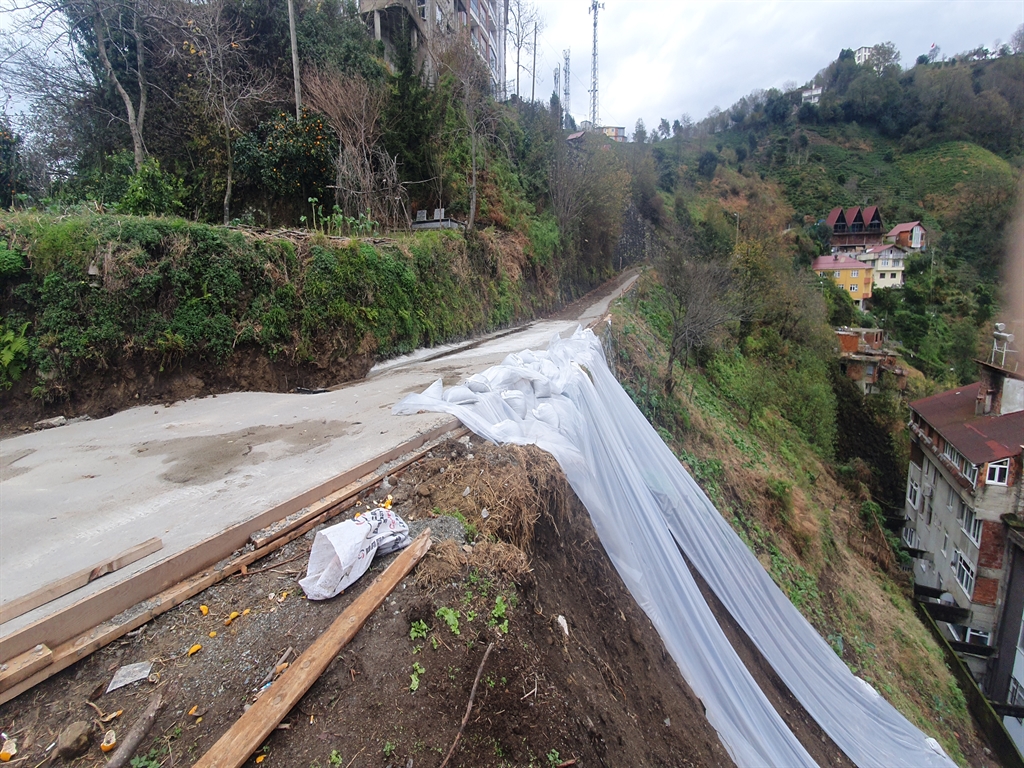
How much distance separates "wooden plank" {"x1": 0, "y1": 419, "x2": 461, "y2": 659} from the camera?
90.9 inches

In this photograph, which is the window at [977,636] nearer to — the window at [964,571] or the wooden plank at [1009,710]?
the window at [964,571]

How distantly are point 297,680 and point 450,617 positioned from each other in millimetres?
780

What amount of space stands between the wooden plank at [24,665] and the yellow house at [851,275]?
136ft

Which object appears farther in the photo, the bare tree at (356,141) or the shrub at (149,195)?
the bare tree at (356,141)

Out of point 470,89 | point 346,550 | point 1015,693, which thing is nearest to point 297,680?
point 346,550

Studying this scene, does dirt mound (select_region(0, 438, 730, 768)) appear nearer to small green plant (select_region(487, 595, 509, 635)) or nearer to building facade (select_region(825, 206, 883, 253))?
small green plant (select_region(487, 595, 509, 635))

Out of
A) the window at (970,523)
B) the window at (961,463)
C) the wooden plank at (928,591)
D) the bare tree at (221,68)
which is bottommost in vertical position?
the wooden plank at (928,591)

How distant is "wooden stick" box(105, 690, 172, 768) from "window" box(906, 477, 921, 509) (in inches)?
970

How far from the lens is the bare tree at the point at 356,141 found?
38.9 feet

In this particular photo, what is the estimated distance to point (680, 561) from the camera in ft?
15.9

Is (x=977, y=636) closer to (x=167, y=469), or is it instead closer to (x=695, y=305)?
(x=695, y=305)

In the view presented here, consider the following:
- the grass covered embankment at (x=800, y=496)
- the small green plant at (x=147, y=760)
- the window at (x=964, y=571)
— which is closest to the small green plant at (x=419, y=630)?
the small green plant at (x=147, y=760)

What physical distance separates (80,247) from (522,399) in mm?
5456

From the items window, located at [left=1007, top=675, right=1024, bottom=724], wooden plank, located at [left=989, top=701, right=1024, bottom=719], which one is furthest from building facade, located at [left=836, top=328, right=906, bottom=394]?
wooden plank, located at [left=989, top=701, right=1024, bottom=719]
